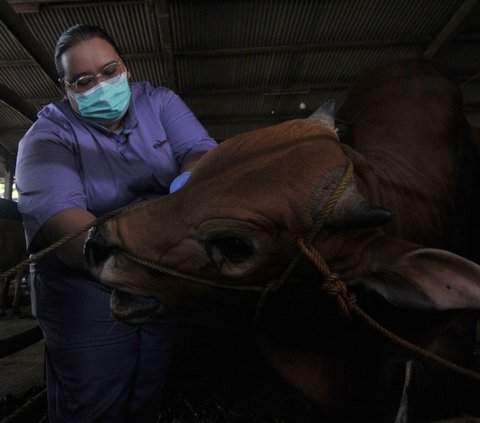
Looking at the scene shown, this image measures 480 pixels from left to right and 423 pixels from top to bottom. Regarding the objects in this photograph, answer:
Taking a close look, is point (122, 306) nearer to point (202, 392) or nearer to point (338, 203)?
point (338, 203)

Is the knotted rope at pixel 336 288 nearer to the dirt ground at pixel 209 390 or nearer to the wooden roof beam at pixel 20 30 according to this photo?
the dirt ground at pixel 209 390

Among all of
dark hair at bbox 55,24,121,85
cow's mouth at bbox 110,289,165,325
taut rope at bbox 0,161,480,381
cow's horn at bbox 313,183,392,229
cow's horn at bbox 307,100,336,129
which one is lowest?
cow's mouth at bbox 110,289,165,325

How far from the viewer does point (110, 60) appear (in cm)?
226

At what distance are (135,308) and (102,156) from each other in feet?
2.92

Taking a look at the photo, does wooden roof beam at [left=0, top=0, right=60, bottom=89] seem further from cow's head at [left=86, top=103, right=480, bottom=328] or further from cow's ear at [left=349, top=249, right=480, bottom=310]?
cow's ear at [left=349, top=249, right=480, bottom=310]

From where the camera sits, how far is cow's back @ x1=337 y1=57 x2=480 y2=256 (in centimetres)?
181

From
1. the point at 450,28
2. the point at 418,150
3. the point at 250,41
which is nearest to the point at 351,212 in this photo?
the point at 418,150

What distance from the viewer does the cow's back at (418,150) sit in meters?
1.81

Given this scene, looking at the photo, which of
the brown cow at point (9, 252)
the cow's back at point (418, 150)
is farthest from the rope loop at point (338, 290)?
the brown cow at point (9, 252)

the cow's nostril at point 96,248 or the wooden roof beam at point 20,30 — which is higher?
the wooden roof beam at point 20,30

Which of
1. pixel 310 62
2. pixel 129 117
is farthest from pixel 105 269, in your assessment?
pixel 310 62

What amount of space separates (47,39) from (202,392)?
4.25 metres

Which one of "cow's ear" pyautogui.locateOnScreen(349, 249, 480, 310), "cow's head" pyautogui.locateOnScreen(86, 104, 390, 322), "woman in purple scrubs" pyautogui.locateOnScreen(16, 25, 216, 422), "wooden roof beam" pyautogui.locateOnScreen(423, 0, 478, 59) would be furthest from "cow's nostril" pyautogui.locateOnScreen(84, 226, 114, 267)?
"wooden roof beam" pyautogui.locateOnScreen(423, 0, 478, 59)

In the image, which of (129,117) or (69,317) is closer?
(69,317)
